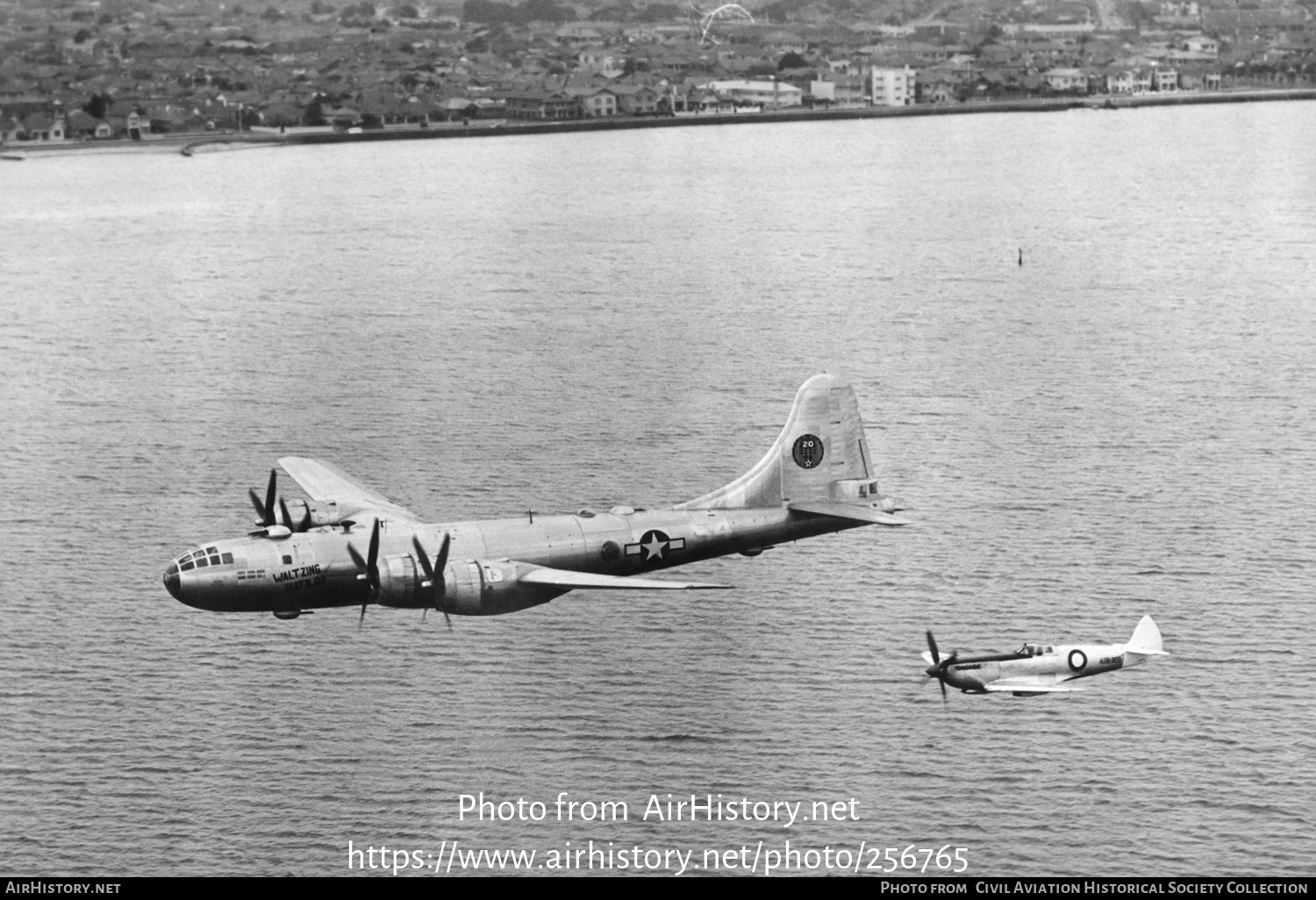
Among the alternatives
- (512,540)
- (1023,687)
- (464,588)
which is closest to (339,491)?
(512,540)

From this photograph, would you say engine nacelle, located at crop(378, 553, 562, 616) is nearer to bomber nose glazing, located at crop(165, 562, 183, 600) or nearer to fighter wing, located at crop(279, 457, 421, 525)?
bomber nose glazing, located at crop(165, 562, 183, 600)

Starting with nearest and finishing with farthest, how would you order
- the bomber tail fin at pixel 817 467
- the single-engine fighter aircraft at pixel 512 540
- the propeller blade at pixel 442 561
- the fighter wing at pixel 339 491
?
the propeller blade at pixel 442 561 → the single-engine fighter aircraft at pixel 512 540 → the bomber tail fin at pixel 817 467 → the fighter wing at pixel 339 491

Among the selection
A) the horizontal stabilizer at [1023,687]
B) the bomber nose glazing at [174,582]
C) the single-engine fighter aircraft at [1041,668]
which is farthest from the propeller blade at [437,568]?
the horizontal stabilizer at [1023,687]

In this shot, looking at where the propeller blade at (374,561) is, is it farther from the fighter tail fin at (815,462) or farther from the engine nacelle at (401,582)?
the fighter tail fin at (815,462)

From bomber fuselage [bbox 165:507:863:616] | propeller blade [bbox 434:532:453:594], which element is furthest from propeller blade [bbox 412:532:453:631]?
bomber fuselage [bbox 165:507:863:616]

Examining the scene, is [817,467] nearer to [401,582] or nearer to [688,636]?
[688,636]
